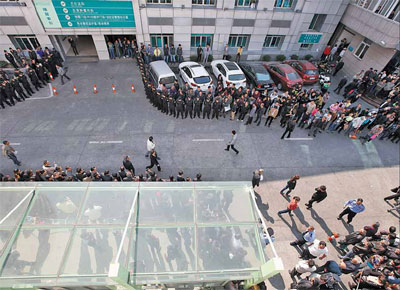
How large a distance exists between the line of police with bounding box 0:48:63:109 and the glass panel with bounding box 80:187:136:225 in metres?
11.6

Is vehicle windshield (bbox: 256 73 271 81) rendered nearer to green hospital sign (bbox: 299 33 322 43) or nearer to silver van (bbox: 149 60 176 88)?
silver van (bbox: 149 60 176 88)

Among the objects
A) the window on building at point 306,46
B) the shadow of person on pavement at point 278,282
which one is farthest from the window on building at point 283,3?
the shadow of person on pavement at point 278,282

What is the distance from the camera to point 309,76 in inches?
653

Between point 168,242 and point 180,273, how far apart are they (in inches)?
28.3

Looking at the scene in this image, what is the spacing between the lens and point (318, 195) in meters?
9.07

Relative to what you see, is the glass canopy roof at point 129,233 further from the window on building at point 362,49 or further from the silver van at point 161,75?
the window on building at point 362,49

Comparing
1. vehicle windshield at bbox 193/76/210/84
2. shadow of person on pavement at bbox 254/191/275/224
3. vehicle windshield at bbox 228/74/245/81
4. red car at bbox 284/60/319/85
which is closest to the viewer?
shadow of person on pavement at bbox 254/191/275/224

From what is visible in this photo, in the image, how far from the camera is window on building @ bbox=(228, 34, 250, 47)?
18656mm

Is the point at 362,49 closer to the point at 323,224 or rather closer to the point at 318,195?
the point at 318,195

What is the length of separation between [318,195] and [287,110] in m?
5.60

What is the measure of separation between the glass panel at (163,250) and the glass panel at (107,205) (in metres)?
0.68

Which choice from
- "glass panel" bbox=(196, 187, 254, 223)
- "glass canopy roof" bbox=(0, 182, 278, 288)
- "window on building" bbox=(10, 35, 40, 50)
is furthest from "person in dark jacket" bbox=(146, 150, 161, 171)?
"window on building" bbox=(10, 35, 40, 50)

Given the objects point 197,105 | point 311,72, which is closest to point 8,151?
point 197,105

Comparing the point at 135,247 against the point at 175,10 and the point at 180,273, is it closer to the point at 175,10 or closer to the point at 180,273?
the point at 180,273
